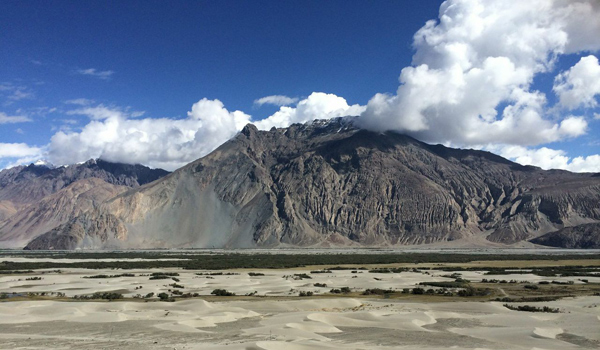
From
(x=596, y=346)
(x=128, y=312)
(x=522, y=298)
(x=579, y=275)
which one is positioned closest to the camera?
(x=596, y=346)

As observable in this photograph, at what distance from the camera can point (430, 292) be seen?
4347 cm

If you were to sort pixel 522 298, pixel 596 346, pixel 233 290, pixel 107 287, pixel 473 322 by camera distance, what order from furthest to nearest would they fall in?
pixel 107 287
pixel 233 290
pixel 522 298
pixel 473 322
pixel 596 346

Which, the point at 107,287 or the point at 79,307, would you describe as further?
the point at 107,287

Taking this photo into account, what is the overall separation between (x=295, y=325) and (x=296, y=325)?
0.17ft

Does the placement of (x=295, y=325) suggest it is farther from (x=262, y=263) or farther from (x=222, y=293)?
(x=262, y=263)

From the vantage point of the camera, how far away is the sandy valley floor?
72.3 ft

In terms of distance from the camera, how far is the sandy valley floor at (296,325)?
2205 centimetres

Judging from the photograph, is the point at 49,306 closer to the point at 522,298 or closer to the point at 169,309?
the point at 169,309

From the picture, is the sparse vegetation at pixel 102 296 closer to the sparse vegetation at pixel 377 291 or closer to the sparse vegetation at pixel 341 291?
the sparse vegetation at pixel 341 291

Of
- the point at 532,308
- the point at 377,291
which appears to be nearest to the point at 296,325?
the point at 532,308

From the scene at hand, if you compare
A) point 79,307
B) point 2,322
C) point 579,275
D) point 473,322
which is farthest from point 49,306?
point 579,275

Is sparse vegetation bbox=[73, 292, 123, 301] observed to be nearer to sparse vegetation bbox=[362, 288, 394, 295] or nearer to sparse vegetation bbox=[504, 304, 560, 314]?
sparse vegetation bbox=[362, 288, 394, 295]

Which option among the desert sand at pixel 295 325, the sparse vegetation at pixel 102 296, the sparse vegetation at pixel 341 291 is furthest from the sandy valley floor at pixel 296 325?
the sparse vegetation at pixel 341 291

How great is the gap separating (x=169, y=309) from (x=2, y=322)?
944cm
